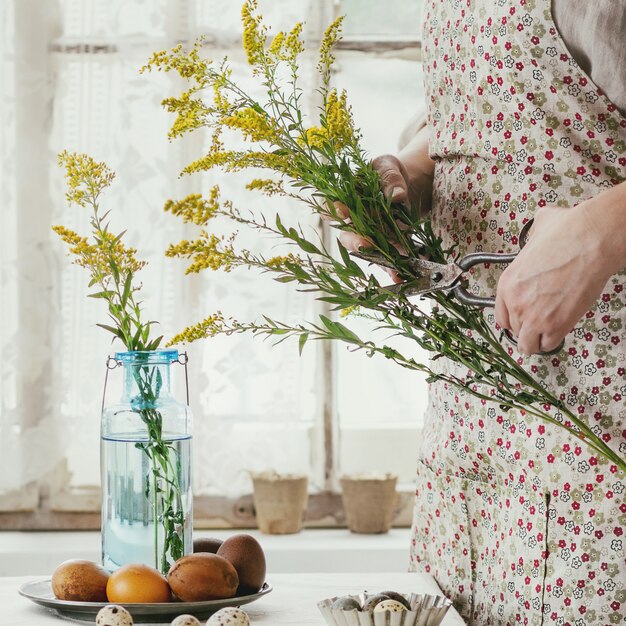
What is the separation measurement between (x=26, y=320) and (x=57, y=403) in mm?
221

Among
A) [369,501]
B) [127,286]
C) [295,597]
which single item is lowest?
[369,501]

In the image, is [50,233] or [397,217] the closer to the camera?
[397,217]

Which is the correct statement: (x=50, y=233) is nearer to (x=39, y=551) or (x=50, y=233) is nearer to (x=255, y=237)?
(x=255, y=237)

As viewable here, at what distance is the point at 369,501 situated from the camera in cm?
221

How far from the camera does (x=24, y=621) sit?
0.92 m

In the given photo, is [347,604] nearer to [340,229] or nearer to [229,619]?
[229,619]

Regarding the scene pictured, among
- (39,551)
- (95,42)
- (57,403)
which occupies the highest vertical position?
(95,42)

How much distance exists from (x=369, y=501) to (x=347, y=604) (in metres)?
1.41

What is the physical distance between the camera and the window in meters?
2.21

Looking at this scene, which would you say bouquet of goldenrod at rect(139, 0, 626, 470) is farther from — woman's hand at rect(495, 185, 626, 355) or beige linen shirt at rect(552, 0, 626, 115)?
beige linen shirt at rect(552, 0, 626, 115)

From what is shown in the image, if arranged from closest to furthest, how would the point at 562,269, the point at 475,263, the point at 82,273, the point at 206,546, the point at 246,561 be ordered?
the point at 562,269 → the point at 475,263 → the point at 246,561 → the point at 206,546 → the point at 82,273

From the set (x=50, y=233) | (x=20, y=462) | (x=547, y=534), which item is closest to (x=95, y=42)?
(x=50, y=233)

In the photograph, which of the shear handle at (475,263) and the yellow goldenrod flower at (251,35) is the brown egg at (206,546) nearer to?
the shear handle at (475,263)

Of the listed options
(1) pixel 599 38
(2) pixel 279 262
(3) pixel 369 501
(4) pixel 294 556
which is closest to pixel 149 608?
(2) pixel 279 262
